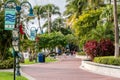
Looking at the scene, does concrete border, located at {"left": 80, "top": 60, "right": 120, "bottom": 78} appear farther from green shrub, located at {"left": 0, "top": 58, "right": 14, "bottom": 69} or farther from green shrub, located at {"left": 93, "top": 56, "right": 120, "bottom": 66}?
green shrub, located at {"left": 0, "top": 58, "right": 14, "bottom": 69}

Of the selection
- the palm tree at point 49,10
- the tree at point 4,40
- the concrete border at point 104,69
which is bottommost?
the concrete border at point 104,69

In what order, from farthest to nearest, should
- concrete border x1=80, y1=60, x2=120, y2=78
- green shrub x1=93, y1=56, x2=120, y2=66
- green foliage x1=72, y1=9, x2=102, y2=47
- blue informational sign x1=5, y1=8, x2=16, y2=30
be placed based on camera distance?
green foliage x1=72, y1=9, x2=102, y2=47 < green shrub x1=93, y1=56, x2=120, y2=66 < concrete border x1=80, y1=60, x2=120, y2=78 < blue informational sign x1=5, y1=8, x2=16, y2=30

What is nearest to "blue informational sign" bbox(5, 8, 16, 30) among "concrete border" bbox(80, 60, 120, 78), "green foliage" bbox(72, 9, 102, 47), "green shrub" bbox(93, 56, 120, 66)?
"concrete border" bbox(80, 60, 120, 78)

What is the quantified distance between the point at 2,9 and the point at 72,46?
6606cm

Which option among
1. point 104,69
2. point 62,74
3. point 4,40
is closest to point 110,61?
point 104,69

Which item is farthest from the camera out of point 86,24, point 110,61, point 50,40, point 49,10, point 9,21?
point 49,10

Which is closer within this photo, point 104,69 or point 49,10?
point 104,69

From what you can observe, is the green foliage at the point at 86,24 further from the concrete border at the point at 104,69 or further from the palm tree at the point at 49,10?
the palm tree at the point at 49,10

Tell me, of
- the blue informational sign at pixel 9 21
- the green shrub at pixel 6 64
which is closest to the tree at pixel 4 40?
the green shrub at pixel 6 64

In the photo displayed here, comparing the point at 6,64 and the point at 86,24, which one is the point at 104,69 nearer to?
the point at 6,64

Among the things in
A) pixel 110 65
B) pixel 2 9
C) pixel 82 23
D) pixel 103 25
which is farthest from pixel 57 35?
pixel 110 65

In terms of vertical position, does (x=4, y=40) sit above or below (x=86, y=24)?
below

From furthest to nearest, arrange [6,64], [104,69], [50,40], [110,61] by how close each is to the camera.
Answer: [50,40] → [6,64] → [110,61] → [104,69]

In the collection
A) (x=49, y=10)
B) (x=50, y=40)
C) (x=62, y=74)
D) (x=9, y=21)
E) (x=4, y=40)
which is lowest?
(x=62, y=74)
